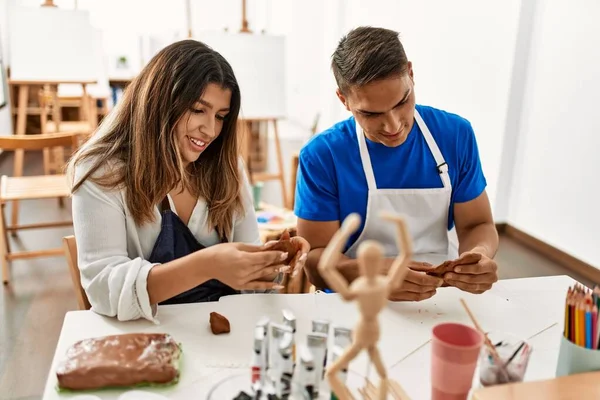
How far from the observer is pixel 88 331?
3.73 ft

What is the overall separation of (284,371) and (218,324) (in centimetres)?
37

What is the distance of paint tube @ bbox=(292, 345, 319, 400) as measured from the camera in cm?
78

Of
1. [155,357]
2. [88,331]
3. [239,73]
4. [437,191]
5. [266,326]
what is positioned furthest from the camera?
[239,73]

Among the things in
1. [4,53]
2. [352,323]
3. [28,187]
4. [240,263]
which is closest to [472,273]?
[352,323]

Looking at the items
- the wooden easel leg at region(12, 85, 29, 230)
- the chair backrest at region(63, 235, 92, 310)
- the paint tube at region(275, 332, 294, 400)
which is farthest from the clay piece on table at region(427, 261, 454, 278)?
the wooden easel leg at region(12, 85, 29, 230)

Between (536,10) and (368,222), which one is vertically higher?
(536,10)

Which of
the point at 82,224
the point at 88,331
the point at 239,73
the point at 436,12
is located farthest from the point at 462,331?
the point at 436,12

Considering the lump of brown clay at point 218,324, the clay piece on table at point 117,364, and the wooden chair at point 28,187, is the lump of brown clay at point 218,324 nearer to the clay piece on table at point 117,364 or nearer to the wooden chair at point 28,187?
the clay piece on table at point 117,364

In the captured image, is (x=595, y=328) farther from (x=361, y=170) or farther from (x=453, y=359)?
(x=361, y=170)

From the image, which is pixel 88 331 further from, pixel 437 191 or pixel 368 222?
pixel 437 191

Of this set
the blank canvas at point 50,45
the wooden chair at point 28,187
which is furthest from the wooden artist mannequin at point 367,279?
the blank canvas at point 50,45

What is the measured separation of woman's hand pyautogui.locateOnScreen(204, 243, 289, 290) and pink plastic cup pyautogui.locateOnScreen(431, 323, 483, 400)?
1.43 ft

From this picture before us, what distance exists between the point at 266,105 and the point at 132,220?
93.7 inches

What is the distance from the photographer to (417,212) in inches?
A: 65.5
